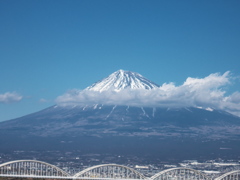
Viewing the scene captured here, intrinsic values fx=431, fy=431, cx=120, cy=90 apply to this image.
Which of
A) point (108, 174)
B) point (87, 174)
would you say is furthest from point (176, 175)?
point (87, 174)

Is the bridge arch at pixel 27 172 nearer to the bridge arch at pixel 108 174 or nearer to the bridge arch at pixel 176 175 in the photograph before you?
the bridge arch at pixel 108 174

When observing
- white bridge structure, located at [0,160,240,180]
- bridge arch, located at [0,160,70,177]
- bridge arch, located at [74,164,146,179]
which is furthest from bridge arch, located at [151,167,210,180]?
bridge arch, located at [0,160,70,177]

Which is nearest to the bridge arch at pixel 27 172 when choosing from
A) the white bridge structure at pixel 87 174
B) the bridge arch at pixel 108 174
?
the white bridge structure at pixel 87 174

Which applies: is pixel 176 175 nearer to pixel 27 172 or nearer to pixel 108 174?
pixel 108 174

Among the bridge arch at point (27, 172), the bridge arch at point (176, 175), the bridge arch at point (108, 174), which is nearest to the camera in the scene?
the bridge arch at point (176, 175)

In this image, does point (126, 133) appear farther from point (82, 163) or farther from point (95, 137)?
point (82, 163)

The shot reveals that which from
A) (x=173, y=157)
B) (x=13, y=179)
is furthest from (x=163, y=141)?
(x=13, y=179)

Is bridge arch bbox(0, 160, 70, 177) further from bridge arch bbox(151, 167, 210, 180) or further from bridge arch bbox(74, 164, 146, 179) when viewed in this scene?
bridge arch bbox(151, 167, 210, 180)

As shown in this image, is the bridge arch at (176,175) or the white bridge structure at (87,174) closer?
the bridge arch at (176,175)

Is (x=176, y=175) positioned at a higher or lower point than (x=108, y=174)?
lower

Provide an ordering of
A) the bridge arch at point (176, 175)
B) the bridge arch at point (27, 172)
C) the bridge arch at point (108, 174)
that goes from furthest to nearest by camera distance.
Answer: the bridge arch at point (27, 172) < the bridge arch at point (108, 174) < the bridge arch at point (176, 175)

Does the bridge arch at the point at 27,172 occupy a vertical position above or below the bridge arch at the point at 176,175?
above
